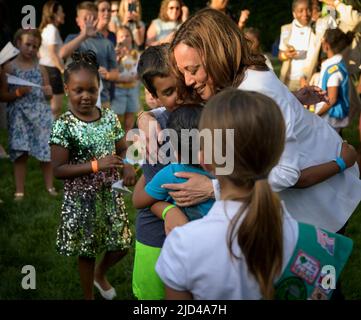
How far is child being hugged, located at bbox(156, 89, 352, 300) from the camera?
5.54 ft

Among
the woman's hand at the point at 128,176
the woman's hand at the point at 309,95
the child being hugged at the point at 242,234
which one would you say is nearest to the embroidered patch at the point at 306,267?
the child being hugged at the point at 242,234

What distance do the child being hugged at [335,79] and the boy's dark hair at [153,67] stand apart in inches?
139

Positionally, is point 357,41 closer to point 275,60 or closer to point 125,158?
point 125,158

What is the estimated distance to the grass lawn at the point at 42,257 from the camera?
3912 millimetres

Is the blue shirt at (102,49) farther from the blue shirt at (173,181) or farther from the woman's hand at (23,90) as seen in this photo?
the blue shirt at (173,181)

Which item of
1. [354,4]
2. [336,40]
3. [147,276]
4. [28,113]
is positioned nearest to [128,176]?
[147,276]

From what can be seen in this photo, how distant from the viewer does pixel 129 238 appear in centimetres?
360

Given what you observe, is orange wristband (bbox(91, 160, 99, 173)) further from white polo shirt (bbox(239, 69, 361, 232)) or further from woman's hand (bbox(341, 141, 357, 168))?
woman's hand (bbox(341, 141, 357, 168))

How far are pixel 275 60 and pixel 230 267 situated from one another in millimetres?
14178

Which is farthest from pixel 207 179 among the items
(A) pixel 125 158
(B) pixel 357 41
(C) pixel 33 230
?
(B) pixel 357 41

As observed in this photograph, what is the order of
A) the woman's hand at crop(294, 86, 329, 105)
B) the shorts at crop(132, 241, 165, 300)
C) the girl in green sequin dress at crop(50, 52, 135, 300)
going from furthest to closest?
the girl in green sequin dress at crop(50, 52, 135, 300)
the woman's hand at crop(294, 86, 329, 105)
the shorts at crop(132, 241, 165, 300)

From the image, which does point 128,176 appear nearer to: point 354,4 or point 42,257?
point 42,257

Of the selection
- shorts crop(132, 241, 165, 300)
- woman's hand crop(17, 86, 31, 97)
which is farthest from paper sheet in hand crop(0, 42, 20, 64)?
shorts crop(132, 241, 165, 300)

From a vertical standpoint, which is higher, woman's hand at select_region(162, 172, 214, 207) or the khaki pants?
woman's hand at select_region(162, 172, 214, 207)
